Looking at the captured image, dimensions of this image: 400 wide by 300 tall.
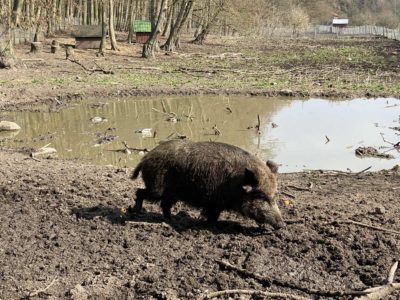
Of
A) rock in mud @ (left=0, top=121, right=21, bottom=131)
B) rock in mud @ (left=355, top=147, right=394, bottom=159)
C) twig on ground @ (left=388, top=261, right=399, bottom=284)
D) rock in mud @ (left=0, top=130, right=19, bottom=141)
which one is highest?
twig on ground @ (left=388, top=261, right=399, bottom=284)

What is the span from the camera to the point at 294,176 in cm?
902

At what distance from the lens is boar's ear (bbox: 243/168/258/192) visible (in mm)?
5648

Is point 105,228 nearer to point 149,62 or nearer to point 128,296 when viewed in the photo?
point 128,296

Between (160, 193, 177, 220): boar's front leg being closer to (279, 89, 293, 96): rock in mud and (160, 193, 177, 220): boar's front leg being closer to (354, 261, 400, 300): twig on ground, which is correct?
(354, 261, 400, 300): twig on ground

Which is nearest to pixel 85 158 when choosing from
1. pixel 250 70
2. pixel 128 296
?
pixel 128 296

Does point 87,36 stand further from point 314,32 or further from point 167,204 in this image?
point 314,32

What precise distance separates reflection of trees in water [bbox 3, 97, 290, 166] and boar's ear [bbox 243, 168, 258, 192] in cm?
474

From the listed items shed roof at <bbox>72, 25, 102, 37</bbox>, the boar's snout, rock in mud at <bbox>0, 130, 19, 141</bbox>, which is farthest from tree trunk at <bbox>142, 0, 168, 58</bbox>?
the boar's snout

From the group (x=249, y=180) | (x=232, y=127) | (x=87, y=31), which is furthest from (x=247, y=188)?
(x=87, y=31)

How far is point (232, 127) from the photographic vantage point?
13.7m

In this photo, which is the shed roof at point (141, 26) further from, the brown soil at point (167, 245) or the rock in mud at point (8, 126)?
the brown soil at point (167, 245)

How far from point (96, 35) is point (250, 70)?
12.8 m

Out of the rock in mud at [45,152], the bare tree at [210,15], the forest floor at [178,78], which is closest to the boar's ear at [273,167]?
the rock in mud at [45,152]

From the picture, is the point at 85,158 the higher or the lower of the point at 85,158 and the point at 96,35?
→ the lower
